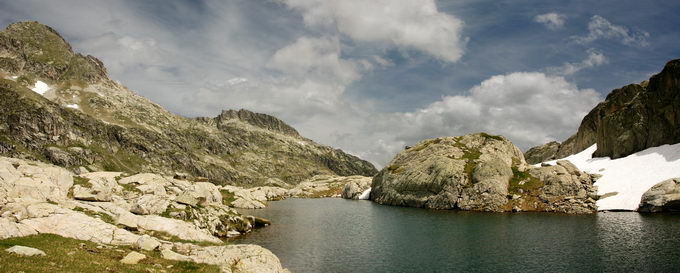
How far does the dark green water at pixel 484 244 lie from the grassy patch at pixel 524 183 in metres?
23.0

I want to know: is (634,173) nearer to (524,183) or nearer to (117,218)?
(524,183)

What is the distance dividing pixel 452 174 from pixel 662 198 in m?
52.1

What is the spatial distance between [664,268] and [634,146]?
102m

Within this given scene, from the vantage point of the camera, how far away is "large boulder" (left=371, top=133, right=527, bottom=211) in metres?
114

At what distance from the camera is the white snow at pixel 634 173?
95.0m

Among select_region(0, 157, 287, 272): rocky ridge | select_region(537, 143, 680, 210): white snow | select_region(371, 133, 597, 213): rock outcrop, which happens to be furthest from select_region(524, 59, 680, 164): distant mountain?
select_region(0, 157, 287, 272): rocky ridge

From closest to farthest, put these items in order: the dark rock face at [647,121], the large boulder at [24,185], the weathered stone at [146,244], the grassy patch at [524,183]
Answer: the weathered stone at [146,244] → the large boulder at [24,185] → the dark rock face at [647,121] → the grassy patch at [524,183]

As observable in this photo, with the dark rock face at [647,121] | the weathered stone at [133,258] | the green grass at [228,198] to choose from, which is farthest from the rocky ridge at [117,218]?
the dark rock face at [647,121]

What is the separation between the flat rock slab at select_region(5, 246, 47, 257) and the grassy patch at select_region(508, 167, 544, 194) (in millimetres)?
114599

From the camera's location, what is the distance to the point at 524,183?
11581 cm

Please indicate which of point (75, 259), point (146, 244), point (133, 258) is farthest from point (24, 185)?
point (75, 259)

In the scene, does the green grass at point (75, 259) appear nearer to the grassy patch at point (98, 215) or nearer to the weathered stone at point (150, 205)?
the grassy patch at point (98, 215)

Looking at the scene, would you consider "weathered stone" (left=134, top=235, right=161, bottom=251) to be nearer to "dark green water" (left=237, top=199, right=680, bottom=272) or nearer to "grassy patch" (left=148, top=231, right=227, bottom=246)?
"grassy patch" (left=148, top=231, right=227, bottom=246)

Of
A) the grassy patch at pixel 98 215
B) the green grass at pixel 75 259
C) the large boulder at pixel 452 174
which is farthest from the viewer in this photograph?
the large boulder at pixel 452 174
